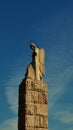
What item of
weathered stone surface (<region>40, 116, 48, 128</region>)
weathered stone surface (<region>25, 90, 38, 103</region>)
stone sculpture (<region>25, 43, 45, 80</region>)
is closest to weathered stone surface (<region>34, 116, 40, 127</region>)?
weathered stone surface (<region>40, 116, 48, 128</region>)

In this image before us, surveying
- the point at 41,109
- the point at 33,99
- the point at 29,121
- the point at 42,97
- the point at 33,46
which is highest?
the point at 33,46

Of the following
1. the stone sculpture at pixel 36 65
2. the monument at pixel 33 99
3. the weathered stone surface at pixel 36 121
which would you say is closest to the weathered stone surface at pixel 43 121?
the monument at pixel 33 99

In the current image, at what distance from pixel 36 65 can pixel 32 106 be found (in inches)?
66.8

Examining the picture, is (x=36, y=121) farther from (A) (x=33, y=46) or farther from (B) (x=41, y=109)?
(A) (x=33, y=46)

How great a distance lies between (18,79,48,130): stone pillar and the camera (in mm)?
11891

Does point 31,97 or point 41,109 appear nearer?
point 31,97

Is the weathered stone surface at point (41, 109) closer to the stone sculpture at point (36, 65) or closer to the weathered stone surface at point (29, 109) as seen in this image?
the weathered stone surface at point (29, 109)

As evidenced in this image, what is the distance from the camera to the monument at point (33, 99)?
11930 mm

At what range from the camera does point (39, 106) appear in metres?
12.3

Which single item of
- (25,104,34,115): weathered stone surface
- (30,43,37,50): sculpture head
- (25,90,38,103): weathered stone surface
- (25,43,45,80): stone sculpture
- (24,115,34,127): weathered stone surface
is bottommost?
(24,115,34,127): weathered stone surface

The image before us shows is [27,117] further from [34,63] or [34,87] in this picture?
[34,63]

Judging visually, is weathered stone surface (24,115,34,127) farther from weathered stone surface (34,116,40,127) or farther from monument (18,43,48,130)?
weathered stone surface (34,116,40,127)

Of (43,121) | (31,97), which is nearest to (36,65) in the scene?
(31,97)

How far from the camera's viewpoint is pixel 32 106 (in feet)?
39.7
